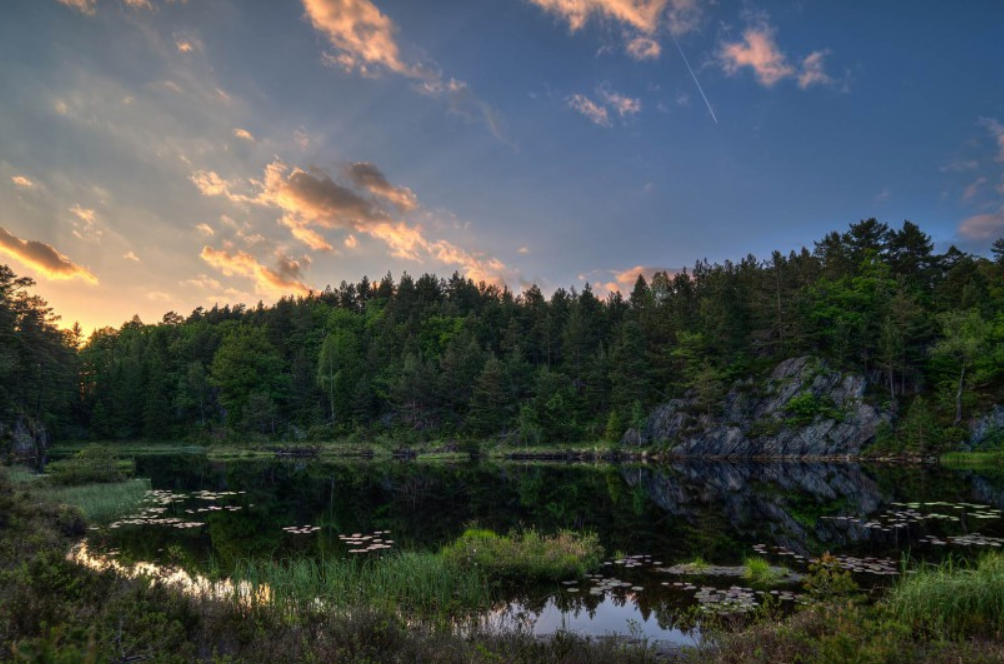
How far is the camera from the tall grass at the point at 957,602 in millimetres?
8891

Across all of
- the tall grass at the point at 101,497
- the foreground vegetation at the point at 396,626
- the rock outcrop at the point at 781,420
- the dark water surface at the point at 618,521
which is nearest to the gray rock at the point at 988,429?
the rock outcrop at the point at 781,420

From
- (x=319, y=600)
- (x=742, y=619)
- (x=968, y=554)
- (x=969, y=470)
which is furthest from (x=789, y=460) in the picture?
(x=319, y=600)

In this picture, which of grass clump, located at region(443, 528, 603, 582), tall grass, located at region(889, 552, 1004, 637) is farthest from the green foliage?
tall grass, located at region(889, 552, 1004, 637)

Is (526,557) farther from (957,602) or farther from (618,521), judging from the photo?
(957,602)

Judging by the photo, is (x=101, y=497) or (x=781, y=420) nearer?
(x=101, y=497)

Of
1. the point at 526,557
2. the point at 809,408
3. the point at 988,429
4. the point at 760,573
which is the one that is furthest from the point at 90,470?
the point at 988,429

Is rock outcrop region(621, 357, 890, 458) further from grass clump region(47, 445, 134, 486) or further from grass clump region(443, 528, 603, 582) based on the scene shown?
grass clump region(47, 445, 134, 486)

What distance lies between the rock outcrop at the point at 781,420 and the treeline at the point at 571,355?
2.26 meters

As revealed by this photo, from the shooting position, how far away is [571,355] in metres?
93.4

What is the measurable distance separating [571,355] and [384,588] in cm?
8177

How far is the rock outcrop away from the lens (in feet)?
185

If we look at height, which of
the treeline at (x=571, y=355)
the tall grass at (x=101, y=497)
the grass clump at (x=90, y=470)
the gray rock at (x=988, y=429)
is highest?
the treeline at (x=571, y=355)

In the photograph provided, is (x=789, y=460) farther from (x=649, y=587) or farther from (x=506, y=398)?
(x=649, y=587)

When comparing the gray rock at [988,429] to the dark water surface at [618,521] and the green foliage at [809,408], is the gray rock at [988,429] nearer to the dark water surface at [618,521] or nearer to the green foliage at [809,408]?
the green foliage at [809,408]
